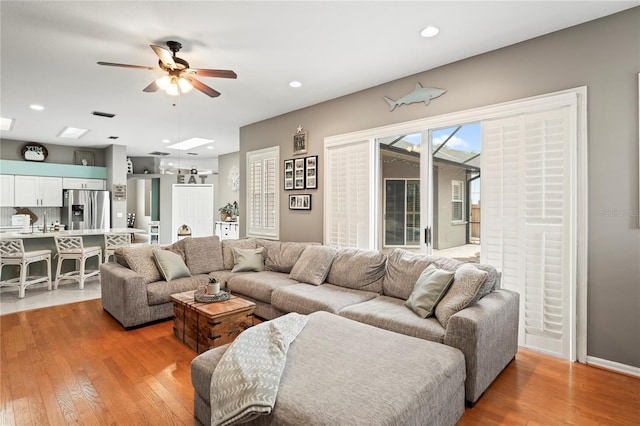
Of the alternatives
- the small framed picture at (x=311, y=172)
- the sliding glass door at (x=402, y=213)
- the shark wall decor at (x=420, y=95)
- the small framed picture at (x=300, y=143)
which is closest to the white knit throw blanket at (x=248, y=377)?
the sliding glass door at (x=402, y=213)

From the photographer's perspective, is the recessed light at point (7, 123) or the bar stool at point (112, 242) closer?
the recessed light at point (7, 123)

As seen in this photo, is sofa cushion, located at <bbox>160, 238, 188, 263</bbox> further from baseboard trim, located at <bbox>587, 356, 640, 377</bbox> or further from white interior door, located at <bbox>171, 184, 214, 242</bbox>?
white interior door, located at <bbox>171, 184, 214, 242</bbox>

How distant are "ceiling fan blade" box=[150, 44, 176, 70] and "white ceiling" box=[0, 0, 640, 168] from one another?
24cm

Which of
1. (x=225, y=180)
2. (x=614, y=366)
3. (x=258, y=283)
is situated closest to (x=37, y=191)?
(x=225, y=180)

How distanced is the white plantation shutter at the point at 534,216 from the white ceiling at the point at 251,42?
0.85 meters

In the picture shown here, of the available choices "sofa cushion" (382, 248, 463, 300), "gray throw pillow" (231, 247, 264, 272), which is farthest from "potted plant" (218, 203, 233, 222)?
"sofa cushion" (382, 248, 463, 300)

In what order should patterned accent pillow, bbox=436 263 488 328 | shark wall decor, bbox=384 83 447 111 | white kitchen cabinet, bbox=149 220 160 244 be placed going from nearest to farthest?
patterned accent pillow, bbox=436 263 488 328, shark wall decor, bbox=384 83 447 111, white kitchen cabinet, bbox=149 220 160 244

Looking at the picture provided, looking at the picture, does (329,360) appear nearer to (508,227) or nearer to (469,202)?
(508,227)

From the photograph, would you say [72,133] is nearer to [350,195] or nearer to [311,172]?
[311,172]

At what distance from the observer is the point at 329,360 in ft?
6.04

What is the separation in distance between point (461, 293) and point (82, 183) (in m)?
8.67

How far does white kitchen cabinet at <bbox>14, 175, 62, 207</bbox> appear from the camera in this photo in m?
7.05

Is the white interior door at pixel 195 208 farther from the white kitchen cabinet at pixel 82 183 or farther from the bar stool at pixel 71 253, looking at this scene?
the bar stool at pixel 71 253

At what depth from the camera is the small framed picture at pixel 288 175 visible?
526 cm
